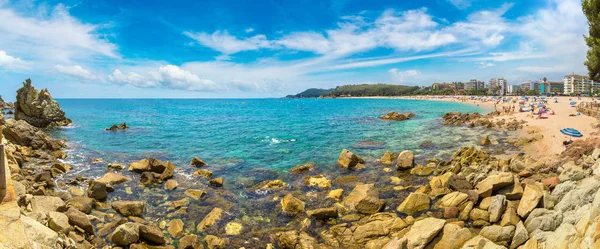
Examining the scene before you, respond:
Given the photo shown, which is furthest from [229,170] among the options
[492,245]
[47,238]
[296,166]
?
[492,245]

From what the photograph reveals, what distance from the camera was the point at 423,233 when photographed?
451 inches

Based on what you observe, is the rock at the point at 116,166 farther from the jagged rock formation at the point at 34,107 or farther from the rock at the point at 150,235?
the jagged rock formation at the point at 34,107

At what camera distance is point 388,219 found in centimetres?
1388

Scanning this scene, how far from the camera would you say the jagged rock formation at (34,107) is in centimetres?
5244

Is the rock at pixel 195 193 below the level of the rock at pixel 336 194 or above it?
above

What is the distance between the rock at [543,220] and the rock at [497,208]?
41.5 inches

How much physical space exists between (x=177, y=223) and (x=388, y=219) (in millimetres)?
9967

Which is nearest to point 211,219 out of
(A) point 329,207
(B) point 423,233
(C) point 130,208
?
(C) point 130,208

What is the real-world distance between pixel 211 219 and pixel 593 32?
47443 millimetres

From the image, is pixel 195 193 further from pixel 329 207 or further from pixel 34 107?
pixel 34 107

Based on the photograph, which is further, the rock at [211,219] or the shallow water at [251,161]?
the shallow water at [251,161]

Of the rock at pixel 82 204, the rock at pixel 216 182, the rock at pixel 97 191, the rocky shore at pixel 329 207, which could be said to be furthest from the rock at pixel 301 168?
the rock at pixel 82 204

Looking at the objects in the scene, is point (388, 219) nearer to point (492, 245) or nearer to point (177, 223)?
point (492, 245)

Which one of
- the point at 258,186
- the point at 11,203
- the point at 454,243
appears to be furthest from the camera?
the point at 258,186
